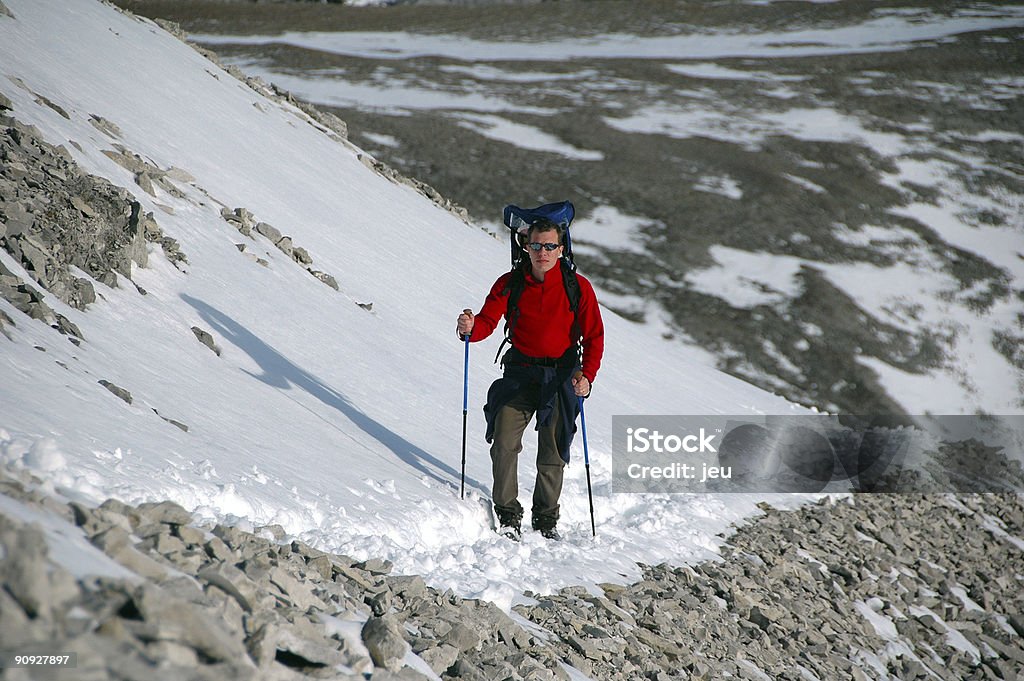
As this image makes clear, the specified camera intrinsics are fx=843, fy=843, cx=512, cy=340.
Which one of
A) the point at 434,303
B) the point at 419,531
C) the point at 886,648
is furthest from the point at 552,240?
the point at 434,303

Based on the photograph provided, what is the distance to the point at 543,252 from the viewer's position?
7137mm

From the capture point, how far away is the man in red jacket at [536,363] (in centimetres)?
736

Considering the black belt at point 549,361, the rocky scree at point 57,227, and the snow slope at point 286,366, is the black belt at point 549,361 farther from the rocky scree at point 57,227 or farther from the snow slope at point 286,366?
the rocky scree at point 57,227

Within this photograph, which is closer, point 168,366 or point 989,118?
point 168,366

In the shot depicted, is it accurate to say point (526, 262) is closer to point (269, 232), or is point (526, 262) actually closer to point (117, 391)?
point (117, 391)

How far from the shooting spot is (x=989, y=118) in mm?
49156

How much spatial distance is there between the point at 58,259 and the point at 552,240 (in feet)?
15.1

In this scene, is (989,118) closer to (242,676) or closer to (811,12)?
(811,12)

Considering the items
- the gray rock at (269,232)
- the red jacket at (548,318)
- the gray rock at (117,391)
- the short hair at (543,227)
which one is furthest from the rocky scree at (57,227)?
the short hair at (543,227)

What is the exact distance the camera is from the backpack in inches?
283

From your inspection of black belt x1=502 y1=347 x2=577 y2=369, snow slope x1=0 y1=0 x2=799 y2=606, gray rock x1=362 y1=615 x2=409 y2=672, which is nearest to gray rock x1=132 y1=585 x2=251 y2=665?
gray rock x1=362 y1=615 x2=409 y2=672

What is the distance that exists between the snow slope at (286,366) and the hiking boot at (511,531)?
0.50ft

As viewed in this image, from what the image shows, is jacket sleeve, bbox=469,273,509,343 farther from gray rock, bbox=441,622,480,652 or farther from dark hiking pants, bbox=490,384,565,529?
gray rock, bbox=441,622,480,652
